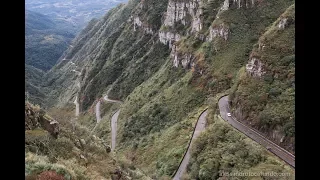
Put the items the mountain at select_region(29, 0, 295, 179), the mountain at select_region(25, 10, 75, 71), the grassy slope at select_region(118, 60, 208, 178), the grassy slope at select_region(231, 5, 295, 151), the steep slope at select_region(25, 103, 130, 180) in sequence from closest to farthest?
the steep slope at select_region(25, 103, 130, 180) < the mountain at select_region(29, 0, 295, 179) < the grassy slope at select_region(231, 5, 295, 151) < the grassy slope at select_region(118, 60, 208, 178) < the mountain at select_region(25, 10, 75, 71)

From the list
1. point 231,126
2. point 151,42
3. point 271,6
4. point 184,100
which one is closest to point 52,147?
point 231,126

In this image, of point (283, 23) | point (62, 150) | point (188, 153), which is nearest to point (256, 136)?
point (188, 153)

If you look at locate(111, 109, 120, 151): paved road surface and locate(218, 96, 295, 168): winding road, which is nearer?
locate(218, 96, 295, 168): winding road

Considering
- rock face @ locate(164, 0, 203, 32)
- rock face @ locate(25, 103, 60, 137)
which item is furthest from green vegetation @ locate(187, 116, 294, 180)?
rock face @ locate(164, 0, 203, 32)

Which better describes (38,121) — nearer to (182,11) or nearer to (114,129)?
(114,129)

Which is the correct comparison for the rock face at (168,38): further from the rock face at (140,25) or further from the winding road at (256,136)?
the winding road at (256,136)

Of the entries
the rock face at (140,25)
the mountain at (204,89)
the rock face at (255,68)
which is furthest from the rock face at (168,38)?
the rock face at (255,68)

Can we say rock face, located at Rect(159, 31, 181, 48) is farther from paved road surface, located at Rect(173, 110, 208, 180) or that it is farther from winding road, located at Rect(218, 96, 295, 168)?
winding road, located at Rect(218, 96, 295, 168)
